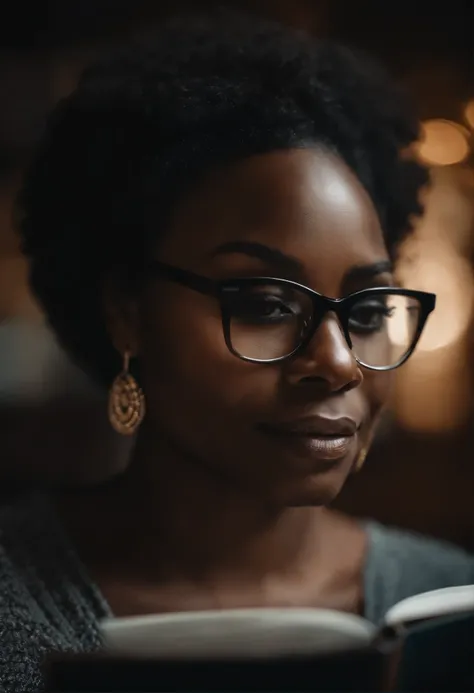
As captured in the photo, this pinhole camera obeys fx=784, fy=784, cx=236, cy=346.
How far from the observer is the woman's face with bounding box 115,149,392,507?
0.64 meters

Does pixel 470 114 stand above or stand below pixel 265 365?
above

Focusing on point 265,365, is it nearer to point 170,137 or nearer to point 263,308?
point 263,308

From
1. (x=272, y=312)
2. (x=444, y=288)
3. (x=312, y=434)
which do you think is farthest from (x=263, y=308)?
(x=444, y=288)

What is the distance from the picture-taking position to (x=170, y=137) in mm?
667

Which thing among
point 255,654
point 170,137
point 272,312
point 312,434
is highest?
point 170,137

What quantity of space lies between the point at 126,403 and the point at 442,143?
400 mm

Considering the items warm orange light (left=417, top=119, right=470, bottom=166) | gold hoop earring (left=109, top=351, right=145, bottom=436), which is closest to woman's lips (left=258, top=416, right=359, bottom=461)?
gold hoop earring (left=109, top=351, right=145, bottom=436)

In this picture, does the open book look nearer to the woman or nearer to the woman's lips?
the woman

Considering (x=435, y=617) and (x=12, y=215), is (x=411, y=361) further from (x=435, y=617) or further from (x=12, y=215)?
(x=12, y=215)

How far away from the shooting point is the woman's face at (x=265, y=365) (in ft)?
2.11

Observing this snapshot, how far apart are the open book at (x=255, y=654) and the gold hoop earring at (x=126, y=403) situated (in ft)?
0.53

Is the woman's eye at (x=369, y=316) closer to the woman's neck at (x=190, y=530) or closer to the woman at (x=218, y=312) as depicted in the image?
the woman at (x=218, y=312)

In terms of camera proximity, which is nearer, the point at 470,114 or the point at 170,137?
the point at 170,137

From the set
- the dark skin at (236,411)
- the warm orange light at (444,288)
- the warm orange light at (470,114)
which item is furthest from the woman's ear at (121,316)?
the warm orange light at (470,114)
